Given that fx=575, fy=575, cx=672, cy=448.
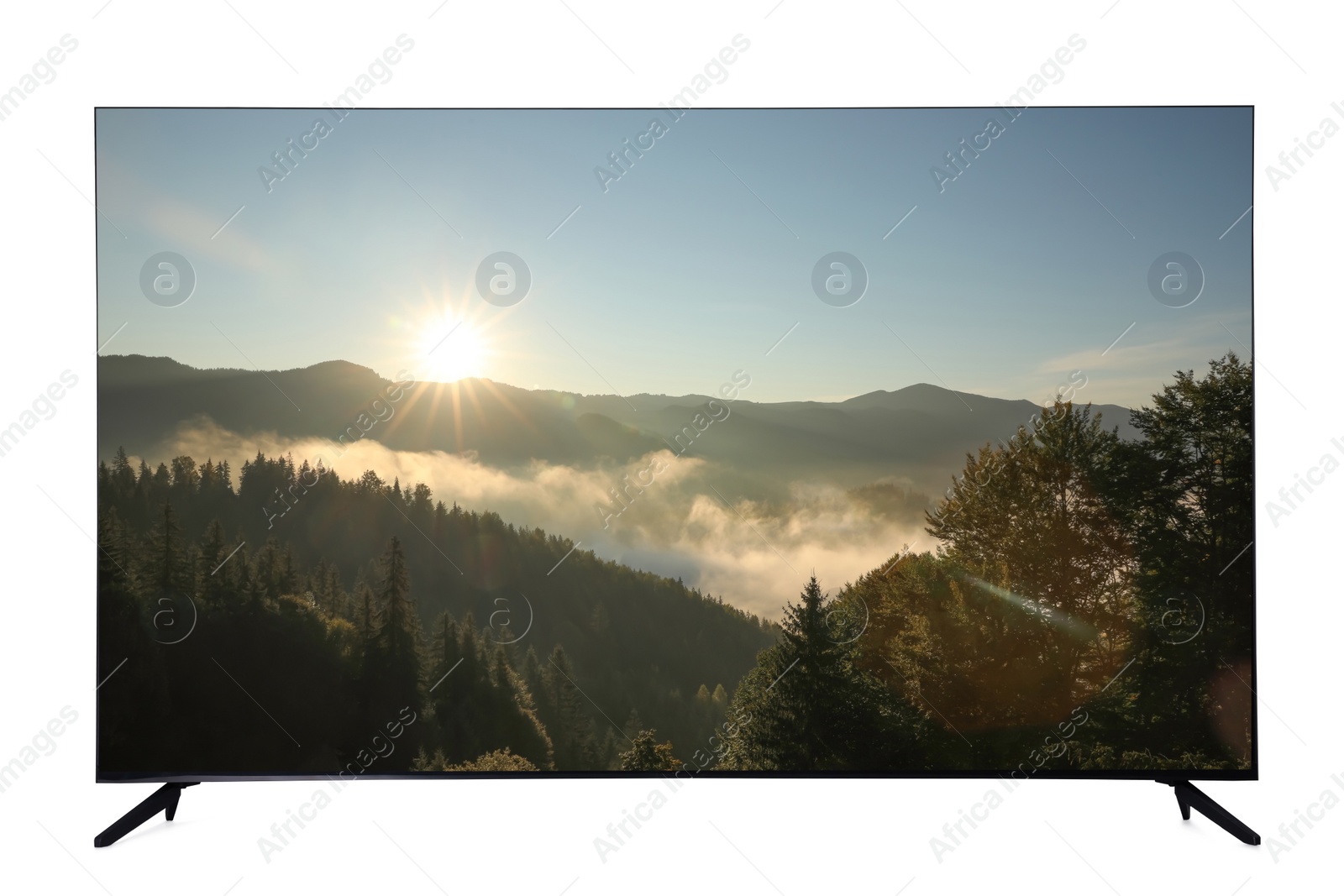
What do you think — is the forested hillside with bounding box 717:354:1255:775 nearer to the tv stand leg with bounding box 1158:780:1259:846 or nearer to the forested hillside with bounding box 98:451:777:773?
the tv stand leg with bounding box 1158:780:1259:846

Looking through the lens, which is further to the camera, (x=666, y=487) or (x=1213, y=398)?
(x=666, y=487)

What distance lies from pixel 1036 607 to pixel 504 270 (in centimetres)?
348

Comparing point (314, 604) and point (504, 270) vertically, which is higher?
point (504, 270)

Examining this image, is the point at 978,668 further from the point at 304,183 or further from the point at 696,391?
the point at 304,183

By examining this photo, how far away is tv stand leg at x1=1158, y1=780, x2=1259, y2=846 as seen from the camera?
9.77ft

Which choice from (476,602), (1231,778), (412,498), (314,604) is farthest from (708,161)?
(1231,778)

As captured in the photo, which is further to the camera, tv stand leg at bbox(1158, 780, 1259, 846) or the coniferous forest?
the coniferous forest

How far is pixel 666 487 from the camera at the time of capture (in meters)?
3.40

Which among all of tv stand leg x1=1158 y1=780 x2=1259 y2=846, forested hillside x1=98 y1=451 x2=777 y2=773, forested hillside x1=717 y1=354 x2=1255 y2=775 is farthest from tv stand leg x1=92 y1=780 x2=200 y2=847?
tv stand leg x1=1158 y1=780 x2=1259 y2=846

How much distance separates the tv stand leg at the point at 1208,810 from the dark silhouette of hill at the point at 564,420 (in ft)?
6.46

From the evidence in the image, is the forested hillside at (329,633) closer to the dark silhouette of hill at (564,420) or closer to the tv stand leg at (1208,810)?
the dark silhouette of hill at (564,420)

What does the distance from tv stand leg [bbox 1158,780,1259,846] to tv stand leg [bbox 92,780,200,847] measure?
5.43m

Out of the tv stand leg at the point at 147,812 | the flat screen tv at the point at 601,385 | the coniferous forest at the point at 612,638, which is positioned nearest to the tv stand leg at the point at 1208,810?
the flat screen tv at the point at 601,385

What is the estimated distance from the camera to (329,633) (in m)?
3.21
